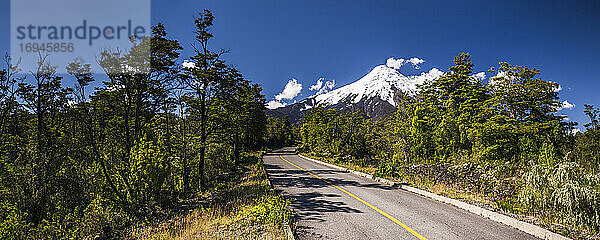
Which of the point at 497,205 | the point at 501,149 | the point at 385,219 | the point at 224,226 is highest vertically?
the point at 501,149

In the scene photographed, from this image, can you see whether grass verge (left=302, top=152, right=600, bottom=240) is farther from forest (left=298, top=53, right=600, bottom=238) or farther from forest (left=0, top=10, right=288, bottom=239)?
forest (left=0, top=10, right=288, bottom=239)

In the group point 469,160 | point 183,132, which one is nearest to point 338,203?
point 183,132

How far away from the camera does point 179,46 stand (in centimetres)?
1215

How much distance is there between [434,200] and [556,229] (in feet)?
12.5

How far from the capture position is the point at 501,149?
14.2 m

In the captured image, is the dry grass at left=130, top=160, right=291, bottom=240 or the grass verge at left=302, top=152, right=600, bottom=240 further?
the dry grass at left=130, top=160, right=291, bottom=240

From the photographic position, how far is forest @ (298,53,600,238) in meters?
6.17

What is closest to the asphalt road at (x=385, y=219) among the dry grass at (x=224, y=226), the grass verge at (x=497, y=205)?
the grass verge at (x=497, y=205)

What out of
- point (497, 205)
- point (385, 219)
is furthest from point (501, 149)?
point (385, 219)

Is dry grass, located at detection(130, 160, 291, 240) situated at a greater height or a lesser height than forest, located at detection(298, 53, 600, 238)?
lesser

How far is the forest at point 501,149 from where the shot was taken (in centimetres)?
617

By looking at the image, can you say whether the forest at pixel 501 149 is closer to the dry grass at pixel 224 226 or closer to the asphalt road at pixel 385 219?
the asphalt road at pixel 385 219

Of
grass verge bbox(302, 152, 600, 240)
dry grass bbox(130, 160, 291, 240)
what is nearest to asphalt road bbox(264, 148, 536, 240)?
grass verge bbox(302, 152, 600, 240)

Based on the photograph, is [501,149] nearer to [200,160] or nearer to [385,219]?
[385,219]
